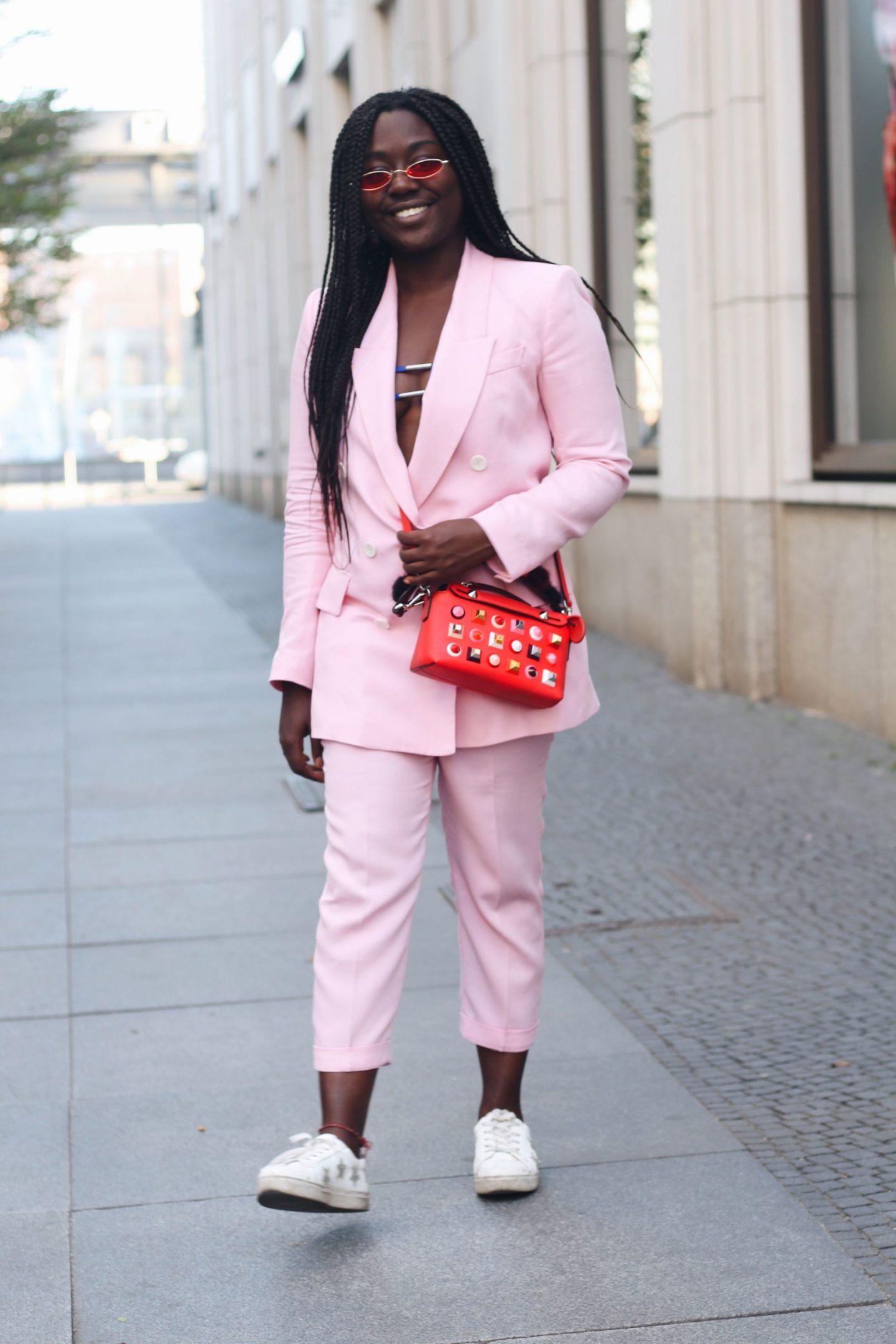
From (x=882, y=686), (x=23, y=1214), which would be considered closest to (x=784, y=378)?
(x=882, y=686)

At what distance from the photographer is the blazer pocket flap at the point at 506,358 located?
128 inches

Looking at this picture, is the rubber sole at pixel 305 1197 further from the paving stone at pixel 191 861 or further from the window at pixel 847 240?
the window at pixel 847 240

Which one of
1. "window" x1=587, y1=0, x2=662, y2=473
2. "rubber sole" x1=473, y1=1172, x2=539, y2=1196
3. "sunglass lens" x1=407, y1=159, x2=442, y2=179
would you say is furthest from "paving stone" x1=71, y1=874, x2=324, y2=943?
"window" x1=587, y1=0, x2=662, y2=473

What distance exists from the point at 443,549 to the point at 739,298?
664cm

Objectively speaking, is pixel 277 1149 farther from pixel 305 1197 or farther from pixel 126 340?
pixel 126 340

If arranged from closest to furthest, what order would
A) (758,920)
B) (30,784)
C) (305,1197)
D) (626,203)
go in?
1. (305,1197)
2. (758,920)
3. (30,784)
4. (626,203)

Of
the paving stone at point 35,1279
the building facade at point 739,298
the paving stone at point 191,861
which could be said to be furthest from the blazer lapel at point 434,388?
the building facade at point 739,298

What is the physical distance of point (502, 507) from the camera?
3207 millimetres

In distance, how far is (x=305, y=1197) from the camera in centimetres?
316

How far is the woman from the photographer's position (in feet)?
10.6

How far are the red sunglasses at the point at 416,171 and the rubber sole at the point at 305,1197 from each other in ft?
5.60

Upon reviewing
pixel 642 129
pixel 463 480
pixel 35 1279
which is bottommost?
pixel 35 1279

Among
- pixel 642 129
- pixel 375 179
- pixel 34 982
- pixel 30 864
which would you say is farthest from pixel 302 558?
pixel 642 129

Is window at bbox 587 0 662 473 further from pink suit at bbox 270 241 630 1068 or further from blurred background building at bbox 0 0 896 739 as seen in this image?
pink suit at bbox 270 241 630 1068
